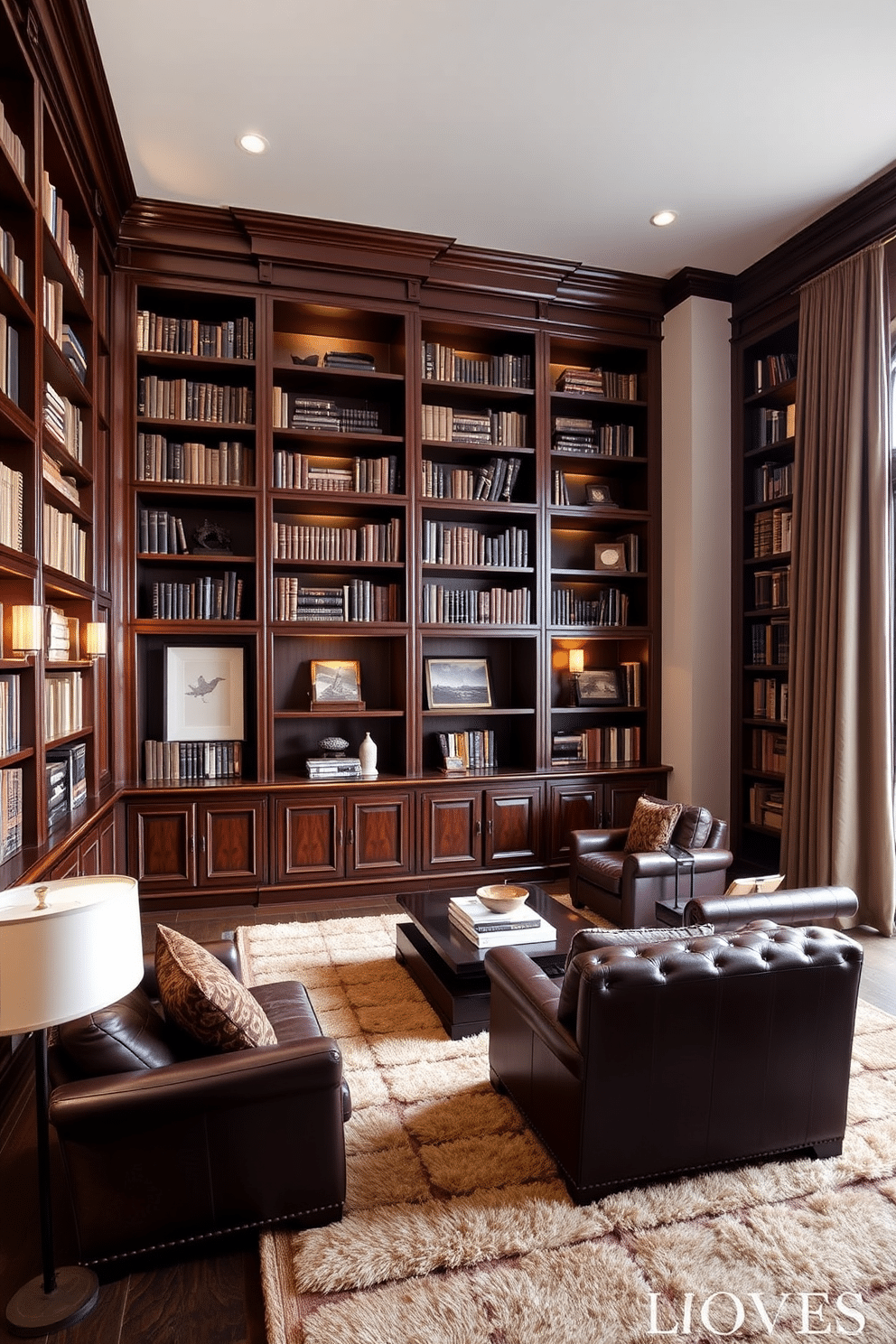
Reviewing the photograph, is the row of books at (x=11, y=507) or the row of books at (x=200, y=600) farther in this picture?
the row of books at (x=200, y=600)

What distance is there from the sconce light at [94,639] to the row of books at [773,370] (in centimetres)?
414

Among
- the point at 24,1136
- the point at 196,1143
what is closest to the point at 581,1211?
the point at 196,1143

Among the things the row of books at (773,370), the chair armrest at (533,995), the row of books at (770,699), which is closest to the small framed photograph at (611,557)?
the row of books at (770,699)

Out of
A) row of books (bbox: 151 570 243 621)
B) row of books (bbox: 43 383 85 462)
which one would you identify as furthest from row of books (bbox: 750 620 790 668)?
row of books (bbox: 43 383 85 462)

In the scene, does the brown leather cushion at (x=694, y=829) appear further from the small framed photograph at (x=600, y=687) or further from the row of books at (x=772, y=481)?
the row of books at (x=772, y=481)

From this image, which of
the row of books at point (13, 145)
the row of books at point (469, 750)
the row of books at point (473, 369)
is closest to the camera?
the row of books at point (13, 145)

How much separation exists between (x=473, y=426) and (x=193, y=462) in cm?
173

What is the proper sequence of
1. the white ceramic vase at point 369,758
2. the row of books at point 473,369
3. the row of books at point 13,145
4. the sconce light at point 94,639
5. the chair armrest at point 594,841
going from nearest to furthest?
1. the row of books at point 13,145
2. the sconce light at point 94,639
3. the chair armrest at point 594,841
4. the white ceramic vase at point 369,758
5. the row of books at point 473,369

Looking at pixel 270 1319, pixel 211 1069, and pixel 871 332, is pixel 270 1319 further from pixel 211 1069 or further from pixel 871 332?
pixel 871 332

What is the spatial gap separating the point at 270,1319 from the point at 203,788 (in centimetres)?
301

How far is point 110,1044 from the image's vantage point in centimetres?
180

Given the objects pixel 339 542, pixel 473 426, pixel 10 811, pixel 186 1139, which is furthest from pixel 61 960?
pixel 473 426

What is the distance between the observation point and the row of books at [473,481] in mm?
5008

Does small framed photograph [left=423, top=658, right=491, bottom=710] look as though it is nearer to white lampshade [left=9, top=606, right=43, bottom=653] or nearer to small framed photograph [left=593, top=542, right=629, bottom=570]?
small framed photograph [left=593, top=542, right=629, bottom=570]
